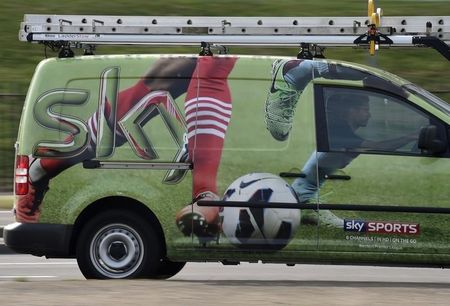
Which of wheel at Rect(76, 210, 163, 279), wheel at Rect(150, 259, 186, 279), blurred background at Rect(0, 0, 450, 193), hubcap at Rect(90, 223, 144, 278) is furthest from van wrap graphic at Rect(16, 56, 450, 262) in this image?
blurred background at Rect(0, 0, 450, 193)

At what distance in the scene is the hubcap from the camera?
31.5ft

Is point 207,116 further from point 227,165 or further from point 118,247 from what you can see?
point 118,247

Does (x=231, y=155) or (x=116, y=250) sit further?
(x=116, y=250)

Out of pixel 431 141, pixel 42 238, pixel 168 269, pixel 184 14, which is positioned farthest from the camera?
pixel 184 14

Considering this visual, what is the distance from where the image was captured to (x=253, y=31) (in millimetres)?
9656

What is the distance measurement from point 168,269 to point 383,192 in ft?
7.19

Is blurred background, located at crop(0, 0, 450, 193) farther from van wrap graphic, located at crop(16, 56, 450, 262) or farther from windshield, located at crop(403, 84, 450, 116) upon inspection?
windshield, located at crop(403, 84, 450, 116)

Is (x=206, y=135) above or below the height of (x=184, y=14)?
below

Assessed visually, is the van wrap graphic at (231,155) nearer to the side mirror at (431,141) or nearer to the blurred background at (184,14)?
the side mirror at (431,141)

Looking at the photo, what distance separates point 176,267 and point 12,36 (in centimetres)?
1734

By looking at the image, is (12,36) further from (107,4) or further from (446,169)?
(446,169)

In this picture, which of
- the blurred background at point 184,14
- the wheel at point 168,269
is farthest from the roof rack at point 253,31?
the blurred background at point 184,14

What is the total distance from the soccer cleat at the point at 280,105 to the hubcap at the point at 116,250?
148 centimetres

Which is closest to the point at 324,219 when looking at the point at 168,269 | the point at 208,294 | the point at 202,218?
the point at 202,218
